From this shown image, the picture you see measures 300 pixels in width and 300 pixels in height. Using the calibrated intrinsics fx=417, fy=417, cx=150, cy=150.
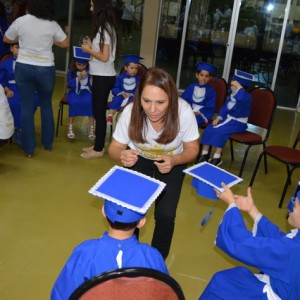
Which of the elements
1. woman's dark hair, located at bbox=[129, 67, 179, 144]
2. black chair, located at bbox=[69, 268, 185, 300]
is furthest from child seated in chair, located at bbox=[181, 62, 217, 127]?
black chair, located at bbox=[69, 268, 185, 300]

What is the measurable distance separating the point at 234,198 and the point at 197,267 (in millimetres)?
1077

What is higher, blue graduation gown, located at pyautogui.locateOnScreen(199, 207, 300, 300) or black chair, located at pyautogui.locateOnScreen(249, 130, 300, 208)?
blue graduation gown, located at pyautogui.locateOnScreen(199, 207, 300, 300)

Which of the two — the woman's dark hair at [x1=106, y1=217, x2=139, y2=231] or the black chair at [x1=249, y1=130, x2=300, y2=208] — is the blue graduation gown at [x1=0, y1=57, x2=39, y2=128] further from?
the woman's dark hair at [x1=106, y1=217, x2=139, y2=231]

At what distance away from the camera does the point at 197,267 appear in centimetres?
284

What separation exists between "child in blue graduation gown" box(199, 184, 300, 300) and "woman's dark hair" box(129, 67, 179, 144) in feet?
1.52

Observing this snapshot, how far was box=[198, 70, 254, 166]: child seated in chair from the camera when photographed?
14.7ft

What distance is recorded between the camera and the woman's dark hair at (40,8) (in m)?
3.88

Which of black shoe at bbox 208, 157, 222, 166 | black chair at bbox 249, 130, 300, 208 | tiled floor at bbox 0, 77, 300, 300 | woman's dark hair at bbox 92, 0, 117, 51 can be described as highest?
woman's dark hair at bbox 92, 0, 117, 51

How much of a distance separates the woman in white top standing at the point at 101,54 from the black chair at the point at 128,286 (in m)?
3.13

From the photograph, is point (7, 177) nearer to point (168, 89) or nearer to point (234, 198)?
point (168, 89)

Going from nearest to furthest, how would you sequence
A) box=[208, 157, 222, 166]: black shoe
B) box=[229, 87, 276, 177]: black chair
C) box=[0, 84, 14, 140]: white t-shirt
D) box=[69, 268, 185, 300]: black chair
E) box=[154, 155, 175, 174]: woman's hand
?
box=[69, 268, 185, 300]: black chair, box=[154, 155, 175, 174]: woman's hand, box=[0, 84, 14, 140]: white t-shirt, box=[229, 87, 276, 177]: black chair, box=[208, 157, 222, 166]: black shoe

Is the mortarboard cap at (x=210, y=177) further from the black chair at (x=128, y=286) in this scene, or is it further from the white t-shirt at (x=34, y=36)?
the white t-shirt at (x=34, y=36)

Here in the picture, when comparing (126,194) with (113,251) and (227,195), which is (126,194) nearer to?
(113,251)

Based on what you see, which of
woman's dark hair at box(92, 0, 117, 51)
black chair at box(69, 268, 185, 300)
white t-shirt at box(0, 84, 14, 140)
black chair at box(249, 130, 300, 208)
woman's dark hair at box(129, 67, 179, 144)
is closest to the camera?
black chair at box(69, 268, 185, 300)
